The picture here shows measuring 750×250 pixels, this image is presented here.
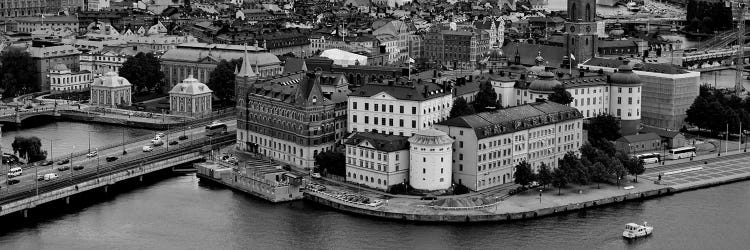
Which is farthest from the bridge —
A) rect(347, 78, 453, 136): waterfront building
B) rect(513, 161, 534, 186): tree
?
rect(513, 161, 534, 186): tree

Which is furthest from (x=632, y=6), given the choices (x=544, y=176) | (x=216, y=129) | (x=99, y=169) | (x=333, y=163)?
(x=99, y=169)

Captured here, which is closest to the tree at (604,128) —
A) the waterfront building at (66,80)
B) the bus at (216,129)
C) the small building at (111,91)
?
the bus at (216,129)

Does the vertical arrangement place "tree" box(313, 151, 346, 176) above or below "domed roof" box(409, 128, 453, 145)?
below

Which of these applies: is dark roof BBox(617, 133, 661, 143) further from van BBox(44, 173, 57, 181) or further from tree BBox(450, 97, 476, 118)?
van BBox(44, 173, 57, 181)

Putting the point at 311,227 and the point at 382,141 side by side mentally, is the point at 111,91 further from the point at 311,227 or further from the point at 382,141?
the point at 311,227

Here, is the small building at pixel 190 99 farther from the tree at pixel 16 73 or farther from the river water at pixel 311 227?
the river water at pixel 311 227
